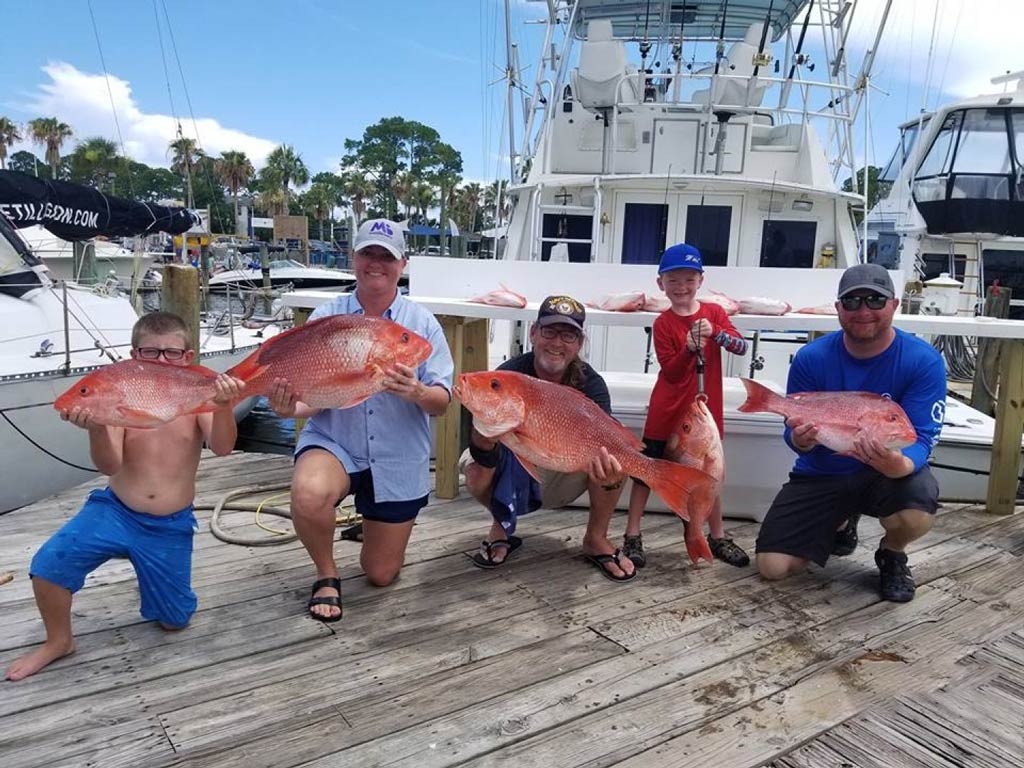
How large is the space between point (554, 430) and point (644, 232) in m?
5.62

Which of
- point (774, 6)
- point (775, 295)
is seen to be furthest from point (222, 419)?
point (774, 6)

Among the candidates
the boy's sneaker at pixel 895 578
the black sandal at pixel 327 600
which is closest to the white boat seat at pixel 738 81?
the boy's sneaker at pixel 895 578

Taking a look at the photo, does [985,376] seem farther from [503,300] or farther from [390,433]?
[390,433]

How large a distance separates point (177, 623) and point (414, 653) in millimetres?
967

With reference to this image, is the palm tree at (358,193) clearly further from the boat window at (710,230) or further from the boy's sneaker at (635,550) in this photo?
the boy's sneaker at (635,550)

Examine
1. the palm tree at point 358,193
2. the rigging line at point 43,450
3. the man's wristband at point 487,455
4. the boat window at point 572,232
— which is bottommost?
the rigging line at point 43,450

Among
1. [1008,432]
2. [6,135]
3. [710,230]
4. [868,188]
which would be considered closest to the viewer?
[1008,432]

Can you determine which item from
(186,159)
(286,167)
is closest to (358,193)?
(286,167)

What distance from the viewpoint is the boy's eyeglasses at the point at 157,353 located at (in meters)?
2.50

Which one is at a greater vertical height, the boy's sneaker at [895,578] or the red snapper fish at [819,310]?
the red snapper fish at [819,310]

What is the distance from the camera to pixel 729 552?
357 centimetres

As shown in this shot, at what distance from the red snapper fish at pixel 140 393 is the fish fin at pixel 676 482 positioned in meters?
1.62

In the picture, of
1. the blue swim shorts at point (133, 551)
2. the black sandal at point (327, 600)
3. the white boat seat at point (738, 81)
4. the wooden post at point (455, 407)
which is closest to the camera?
the blue swim shorts at point (133, 551)

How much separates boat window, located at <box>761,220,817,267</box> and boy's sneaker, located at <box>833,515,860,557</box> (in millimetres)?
4680
